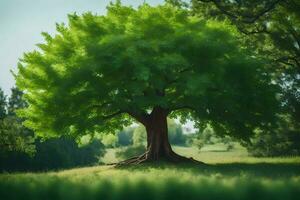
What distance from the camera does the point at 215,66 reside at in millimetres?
28609

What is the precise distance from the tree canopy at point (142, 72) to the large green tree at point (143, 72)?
2.9 inches

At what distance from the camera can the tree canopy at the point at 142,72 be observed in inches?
1103

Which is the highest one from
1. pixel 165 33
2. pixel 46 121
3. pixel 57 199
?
pixel 165 33

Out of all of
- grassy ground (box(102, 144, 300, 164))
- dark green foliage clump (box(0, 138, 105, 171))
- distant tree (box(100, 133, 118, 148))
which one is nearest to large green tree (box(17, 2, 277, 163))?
grassy ground (box(102, 144, 300, 164))

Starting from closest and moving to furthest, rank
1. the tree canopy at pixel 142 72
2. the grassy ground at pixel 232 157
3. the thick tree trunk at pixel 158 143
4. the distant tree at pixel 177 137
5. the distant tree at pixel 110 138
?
the tree canopy at pixel 142 72 < the thick tree trunk at pixel 158 143 < the grassy ground at pixel 232 157 < the distant tree at pixel 110 138 < the distant tree at pixel 177 137

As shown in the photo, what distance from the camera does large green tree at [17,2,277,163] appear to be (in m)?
28.0

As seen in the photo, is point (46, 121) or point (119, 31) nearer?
point (119, 31)

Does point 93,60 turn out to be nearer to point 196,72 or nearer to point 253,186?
point 196,72

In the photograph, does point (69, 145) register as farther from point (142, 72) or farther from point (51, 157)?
point (142, 72)

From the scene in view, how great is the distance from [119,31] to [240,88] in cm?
1008

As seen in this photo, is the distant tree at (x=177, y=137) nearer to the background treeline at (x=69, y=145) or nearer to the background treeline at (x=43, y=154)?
the background treeline at (x=69, y=145)

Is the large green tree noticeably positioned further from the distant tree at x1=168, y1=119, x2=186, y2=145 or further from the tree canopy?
the distant tree at x1=168, y1=119, x2=186, y2=145

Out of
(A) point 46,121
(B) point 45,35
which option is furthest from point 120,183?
(B) point 45,35

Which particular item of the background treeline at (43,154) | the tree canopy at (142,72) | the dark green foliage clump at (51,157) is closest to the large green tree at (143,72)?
the tree canopy at (142,72)
